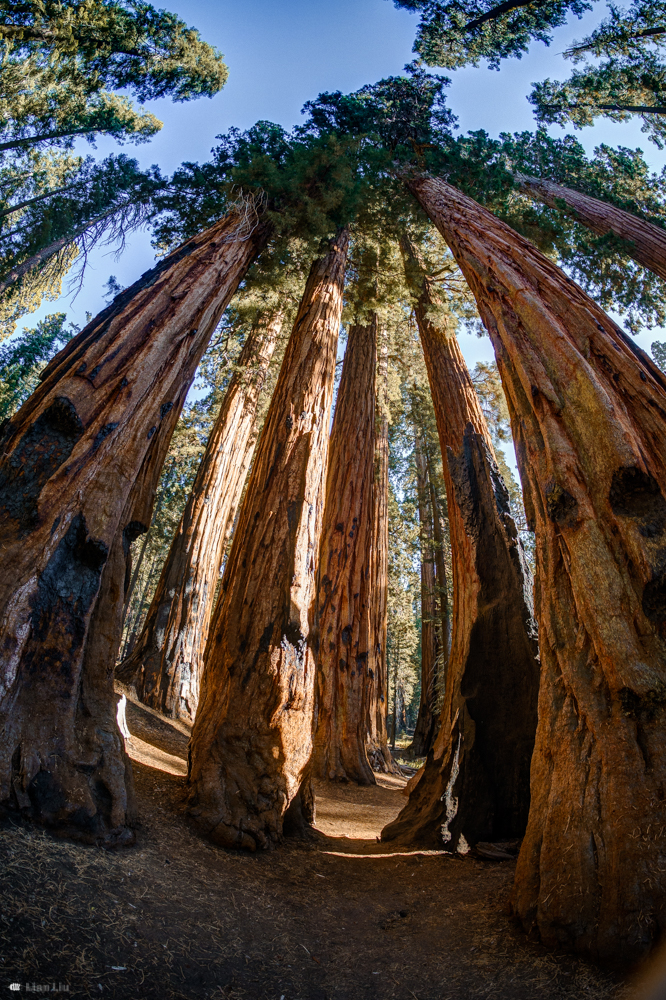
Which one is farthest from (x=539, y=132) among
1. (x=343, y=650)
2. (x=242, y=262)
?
(x=343, y=650)

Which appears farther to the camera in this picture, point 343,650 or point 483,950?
point 343,650

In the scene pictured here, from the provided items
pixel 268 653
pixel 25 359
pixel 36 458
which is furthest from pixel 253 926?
pixel 25 359

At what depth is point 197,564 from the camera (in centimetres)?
820

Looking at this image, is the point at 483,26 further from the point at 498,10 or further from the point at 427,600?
the point at 427,600

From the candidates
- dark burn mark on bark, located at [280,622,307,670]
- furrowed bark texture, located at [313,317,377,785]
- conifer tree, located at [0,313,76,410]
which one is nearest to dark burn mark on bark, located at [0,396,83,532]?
dark burn mark on bark, located at [280,622,307,670]

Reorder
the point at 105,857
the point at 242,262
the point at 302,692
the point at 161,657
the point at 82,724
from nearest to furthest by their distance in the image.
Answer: the point at 105,857 < the point at 82,724 < the point at 302,692 < the point at 242,262 < the point at 161,657

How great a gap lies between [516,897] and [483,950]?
1.03 ft

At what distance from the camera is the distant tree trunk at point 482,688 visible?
4150 mm

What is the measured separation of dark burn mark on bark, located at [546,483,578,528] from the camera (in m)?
2.88

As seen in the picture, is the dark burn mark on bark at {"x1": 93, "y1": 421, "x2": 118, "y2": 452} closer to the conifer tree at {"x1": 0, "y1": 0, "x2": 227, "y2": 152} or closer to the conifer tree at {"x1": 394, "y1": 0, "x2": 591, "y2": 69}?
the conifer tree at {"x1": 394, "y1": 0, "x2": 591, "y2": 69}

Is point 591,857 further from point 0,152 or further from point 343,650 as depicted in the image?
point 0,152

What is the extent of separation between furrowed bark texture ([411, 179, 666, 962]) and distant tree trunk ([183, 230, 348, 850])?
1.90 metres

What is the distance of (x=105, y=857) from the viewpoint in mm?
2434

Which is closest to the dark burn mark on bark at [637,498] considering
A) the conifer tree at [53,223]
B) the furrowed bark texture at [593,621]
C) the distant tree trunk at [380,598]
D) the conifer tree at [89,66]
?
the furrowed bark texture at [593,621]
